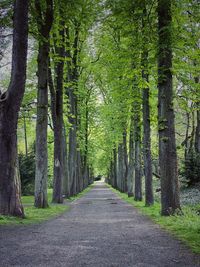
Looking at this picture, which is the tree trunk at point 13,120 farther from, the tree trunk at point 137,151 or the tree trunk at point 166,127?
the tree trunk at point 137,151

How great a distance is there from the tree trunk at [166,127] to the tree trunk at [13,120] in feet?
14.3

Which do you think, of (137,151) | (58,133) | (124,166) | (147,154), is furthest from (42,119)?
(124,166)

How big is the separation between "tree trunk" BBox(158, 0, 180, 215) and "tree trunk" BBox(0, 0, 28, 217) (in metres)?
4.36

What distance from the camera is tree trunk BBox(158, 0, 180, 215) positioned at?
11628mm

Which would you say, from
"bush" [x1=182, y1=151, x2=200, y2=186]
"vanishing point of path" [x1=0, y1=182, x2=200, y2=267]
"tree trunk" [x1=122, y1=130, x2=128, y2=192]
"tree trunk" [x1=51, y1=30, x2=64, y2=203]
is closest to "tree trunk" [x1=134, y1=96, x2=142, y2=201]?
"tree trunk" [x1=51, y1=30, x2=64, y2=203]

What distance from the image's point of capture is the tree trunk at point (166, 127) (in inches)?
458

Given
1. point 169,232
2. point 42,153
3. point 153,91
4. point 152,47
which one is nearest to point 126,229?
point 169,232

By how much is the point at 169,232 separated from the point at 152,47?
20.7 ft

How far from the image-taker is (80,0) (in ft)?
47.5

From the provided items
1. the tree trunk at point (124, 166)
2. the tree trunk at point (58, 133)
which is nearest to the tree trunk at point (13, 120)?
the tree trunk at point (58, 133)

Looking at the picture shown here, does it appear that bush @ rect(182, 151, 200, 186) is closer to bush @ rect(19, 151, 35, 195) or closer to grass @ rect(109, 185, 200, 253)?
bush @ rect(19, 151, 35, 195)

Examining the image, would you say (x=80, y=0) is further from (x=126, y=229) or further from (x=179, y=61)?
(x=126, y=229)

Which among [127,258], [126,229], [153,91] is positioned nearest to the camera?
[127,258]

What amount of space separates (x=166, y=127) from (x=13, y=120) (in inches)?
197
